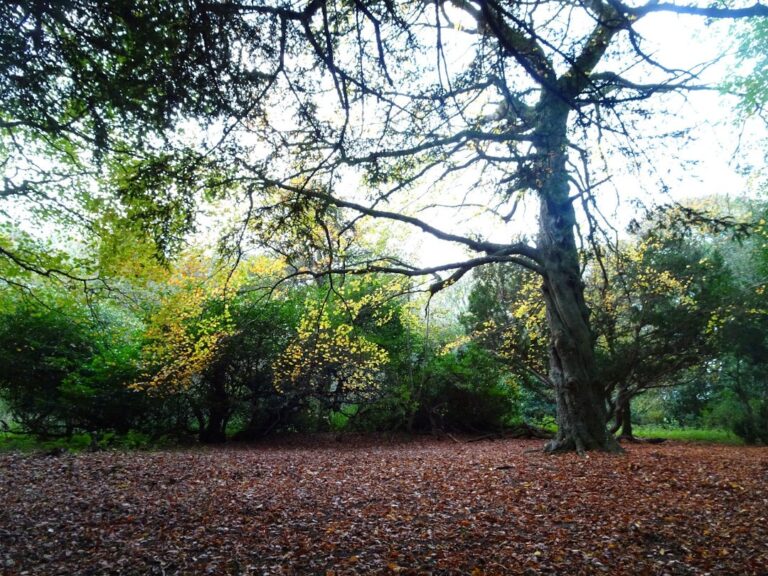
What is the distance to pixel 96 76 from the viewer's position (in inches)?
145

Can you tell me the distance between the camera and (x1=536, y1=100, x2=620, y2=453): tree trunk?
703 cm

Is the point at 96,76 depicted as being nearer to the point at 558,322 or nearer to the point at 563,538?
the point at 563,538

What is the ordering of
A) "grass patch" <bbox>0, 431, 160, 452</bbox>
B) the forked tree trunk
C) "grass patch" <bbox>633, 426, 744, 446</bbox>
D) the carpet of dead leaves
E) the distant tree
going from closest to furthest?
→ the carpet of dead leaves
"grass patch" <bbox>0, 431, 160, 452</bbox>
the distant tree
the forked tree trunk
"grass patch" <bbox>633, 426, 744, 446</bbox>

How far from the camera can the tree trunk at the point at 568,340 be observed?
7.03m

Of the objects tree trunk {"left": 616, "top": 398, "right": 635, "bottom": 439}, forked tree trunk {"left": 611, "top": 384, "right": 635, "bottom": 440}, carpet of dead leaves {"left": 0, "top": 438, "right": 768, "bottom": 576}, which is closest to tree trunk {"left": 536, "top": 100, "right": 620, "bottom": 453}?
carpet of dead leaves {"left": 0, "top": 438, "right": 768, "bottom": 576}

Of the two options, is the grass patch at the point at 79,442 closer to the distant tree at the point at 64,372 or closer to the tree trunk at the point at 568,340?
the distant tree at the point at 64,372

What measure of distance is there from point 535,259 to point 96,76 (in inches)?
250

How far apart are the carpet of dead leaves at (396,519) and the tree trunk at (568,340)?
3.23ft

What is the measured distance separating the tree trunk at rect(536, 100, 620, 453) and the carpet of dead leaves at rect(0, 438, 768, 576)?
3.23 feet

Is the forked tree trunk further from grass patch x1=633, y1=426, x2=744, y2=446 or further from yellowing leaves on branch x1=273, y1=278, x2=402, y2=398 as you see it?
yellowing leaves on branch x1=273, y1=278, x2=402, y2=398

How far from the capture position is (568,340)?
23.6 ft

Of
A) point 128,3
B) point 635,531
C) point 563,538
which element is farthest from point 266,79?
point 635,531

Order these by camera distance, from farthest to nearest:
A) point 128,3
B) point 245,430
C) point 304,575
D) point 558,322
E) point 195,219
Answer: point 245,430, point 558,322, point 195,219, point 128,3, point 304,575

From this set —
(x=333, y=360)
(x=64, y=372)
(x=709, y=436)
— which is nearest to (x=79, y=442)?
(x=64, y=372)
